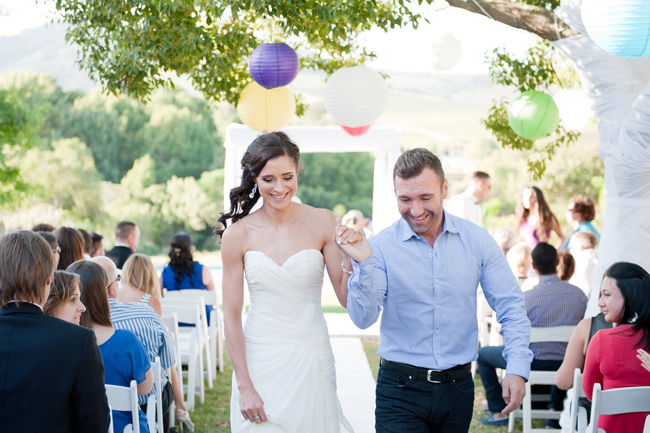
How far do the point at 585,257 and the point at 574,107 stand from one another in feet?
4.79

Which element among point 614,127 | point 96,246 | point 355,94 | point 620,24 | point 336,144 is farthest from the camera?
point 336,144

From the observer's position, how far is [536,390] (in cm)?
527

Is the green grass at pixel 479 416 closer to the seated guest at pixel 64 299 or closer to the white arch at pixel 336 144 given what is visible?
the white arch at pixel 336 144

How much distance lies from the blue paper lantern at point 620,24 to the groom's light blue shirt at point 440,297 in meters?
1.52

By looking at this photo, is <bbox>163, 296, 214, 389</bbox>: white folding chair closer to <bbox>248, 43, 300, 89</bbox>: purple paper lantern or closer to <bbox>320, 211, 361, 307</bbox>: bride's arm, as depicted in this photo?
<bbox>248, 43, 300, 89</bbox>: purple paper lantern

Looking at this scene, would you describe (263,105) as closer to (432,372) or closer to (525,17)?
(525,17)

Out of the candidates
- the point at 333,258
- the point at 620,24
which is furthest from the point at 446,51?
the point at 333,258

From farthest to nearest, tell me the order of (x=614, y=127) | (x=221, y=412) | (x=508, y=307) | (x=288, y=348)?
1. (x=221, y=412)
2. (x=614, y=127)
3. (x=288, y=348)
4. (x=508, y=307)

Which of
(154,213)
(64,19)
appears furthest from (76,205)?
(64,19)

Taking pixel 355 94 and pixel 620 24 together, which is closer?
pixel 620 24

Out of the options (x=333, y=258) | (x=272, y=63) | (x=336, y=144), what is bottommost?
(x=333, y=258)

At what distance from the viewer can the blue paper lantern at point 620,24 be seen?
3.14m

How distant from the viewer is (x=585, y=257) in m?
5.98

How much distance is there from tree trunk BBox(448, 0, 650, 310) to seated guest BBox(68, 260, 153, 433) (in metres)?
3.12
